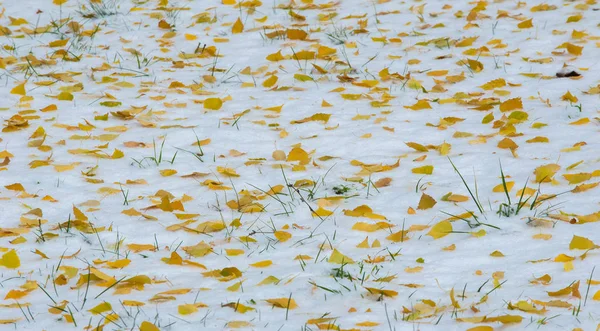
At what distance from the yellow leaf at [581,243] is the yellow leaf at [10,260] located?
200 cm

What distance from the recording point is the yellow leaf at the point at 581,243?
266cm

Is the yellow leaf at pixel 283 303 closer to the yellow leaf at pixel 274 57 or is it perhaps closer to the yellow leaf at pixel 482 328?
the yellow leaf at pixel 482 328

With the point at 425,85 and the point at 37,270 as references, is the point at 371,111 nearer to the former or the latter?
the point at 425,85

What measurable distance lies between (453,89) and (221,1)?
8.21ft

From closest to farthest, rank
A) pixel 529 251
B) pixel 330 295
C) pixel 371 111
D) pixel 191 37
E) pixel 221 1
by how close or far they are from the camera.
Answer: pixel 330 295 < pixel 529 251 < pixel 371 111 < pixel 191 37 < pixel 221 1

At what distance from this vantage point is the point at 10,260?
2766 mm

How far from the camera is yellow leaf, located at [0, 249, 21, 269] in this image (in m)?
2.76

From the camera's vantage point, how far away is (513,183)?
3205 millimetres

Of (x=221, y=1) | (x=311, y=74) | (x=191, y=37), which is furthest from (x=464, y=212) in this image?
(x=221, y=1)

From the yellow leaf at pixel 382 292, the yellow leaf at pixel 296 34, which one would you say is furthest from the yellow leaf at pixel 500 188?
the yellow leaf at pixel 296 34

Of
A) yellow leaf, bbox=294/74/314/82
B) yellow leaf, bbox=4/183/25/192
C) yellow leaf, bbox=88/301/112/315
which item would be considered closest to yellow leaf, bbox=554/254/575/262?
yellow leaf, bbox=88/301/112/315

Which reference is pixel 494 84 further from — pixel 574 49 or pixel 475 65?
pixel 574 49

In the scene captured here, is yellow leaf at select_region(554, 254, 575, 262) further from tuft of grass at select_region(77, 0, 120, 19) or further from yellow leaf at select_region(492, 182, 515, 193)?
tuft of grass at select_region(77, 0, 120, 19)

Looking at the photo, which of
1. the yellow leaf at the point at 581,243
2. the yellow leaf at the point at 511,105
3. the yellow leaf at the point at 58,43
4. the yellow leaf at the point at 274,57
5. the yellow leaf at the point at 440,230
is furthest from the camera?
the yellow leaf at the point at 58,43
